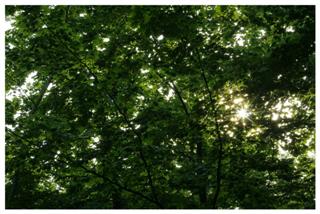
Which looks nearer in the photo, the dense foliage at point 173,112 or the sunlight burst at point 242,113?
the dense foliage at point 173,112

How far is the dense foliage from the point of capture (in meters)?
6.04

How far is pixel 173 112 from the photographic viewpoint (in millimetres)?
7059

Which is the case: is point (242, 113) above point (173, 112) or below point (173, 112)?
below

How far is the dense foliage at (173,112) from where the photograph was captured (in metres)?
6.04

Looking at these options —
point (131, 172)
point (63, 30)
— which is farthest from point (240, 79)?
point (63, 30)

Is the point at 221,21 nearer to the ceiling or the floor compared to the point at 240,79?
nearer to the ceiling

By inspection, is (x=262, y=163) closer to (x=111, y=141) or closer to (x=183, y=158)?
(x=183, y=158)

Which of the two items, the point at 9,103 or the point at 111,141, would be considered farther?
the point at 9,103

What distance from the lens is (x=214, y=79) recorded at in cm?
628

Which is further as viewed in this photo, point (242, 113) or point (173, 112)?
point (173, 112)

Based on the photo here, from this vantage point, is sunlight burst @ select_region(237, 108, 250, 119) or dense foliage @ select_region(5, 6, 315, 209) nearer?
dense foliage @ select_region(5, 6, 315, 209)
